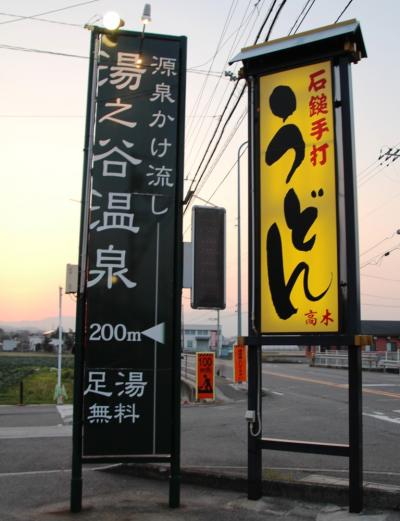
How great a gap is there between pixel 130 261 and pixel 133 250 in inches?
5.0

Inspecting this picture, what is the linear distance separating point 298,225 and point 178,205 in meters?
1.38

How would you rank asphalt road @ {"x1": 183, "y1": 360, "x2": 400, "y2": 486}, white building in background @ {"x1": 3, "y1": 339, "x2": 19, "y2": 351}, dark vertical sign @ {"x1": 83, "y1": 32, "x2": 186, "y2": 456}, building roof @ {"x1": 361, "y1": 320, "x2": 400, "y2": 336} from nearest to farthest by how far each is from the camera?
1. dark vertical sign @ {"x1": 83, "y1": 32, "x2": 186, "y2": 456}
2. asphalt road @ {"x1": 183, "y1": 360, "x2": 400, "y2": 486}
3. building roof @ {"x1": 361, "y1": 320, "x2": 400, "y2": 336}
4. white building in background @ {"x1": 3, "y1": 339, "x2": 19, "y2": 351}

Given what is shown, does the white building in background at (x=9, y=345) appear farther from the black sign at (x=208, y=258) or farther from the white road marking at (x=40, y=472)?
the white road marking at (x=40, y=472)

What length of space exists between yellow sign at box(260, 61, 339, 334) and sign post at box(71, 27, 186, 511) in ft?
3.36

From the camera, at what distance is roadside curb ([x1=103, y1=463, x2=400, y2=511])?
5902mm

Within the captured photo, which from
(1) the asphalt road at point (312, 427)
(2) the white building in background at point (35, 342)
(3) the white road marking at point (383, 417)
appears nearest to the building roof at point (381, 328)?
(1) the asphalt road at point (312, 427)

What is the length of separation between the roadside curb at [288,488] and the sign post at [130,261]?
1.07 m

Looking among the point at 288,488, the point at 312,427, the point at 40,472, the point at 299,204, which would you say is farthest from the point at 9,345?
the point at 299,204

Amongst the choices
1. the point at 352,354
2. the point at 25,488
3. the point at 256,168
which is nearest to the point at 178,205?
the point at 256,168

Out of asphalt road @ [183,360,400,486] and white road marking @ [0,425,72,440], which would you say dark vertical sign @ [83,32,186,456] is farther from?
white road marking @ [0,425,72,440]

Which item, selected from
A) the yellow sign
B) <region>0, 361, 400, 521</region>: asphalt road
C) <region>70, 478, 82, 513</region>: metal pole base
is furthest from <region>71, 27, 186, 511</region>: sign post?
<region>0, 361, 400, 521</region>: asphalt road

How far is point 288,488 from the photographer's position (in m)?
6.44

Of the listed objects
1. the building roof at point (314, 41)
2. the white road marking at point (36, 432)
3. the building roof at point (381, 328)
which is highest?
the building roof at point (314, 41)

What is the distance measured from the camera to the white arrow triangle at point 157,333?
6.27 meters
